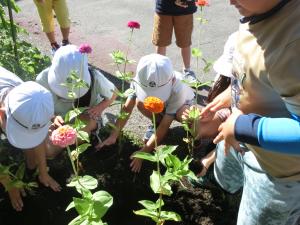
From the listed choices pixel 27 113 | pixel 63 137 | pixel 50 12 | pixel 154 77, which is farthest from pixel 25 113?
pixel 50 12

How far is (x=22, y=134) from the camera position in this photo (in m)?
1.99

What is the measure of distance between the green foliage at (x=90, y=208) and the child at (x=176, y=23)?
6.20 feet

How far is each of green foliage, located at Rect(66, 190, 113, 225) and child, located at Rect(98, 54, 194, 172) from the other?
0.88 m

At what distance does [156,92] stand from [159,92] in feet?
0.06

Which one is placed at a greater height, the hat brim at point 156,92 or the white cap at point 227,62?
the white cap at point 227,62

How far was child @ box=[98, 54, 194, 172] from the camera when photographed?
221cm

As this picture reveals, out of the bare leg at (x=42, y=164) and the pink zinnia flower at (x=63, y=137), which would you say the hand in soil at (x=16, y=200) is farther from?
the pink zinnia flower at (x=63, y=137)

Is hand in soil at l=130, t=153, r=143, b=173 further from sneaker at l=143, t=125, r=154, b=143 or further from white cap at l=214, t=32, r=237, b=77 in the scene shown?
white cap at l=214, t=32, r=237, b=77

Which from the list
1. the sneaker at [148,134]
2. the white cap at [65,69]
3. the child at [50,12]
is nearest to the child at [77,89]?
the white cap at [65,69]

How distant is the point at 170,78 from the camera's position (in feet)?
7.51

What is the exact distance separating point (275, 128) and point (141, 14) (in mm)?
4366

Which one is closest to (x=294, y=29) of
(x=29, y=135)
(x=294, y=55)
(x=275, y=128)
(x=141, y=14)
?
(x=294, y=55)

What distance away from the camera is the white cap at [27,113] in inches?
74.8

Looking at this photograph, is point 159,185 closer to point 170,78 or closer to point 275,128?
point 275,128
